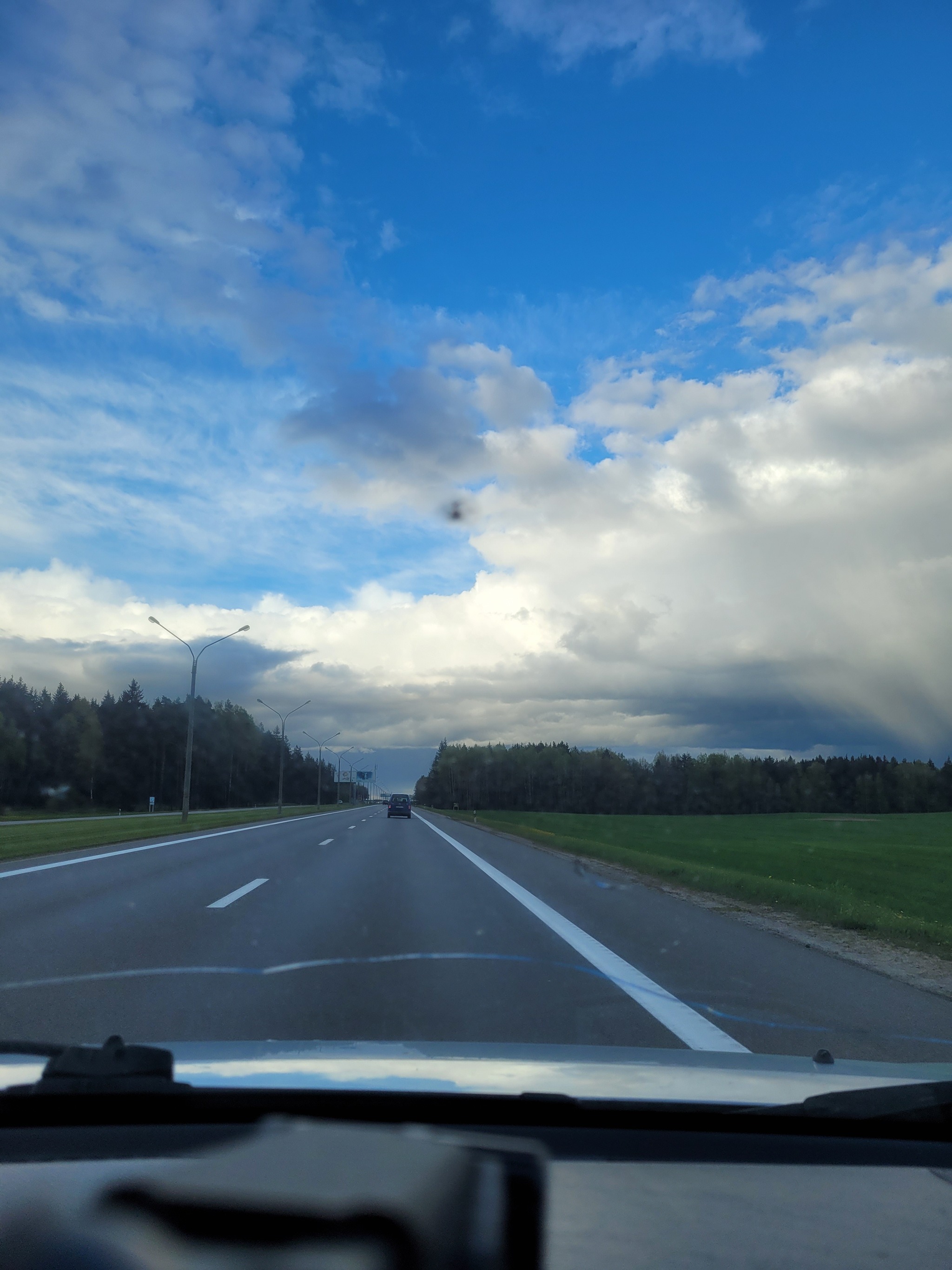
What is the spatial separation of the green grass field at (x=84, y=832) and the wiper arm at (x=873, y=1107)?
20.1 metres

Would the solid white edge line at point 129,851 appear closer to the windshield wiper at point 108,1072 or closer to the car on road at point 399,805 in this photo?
the windshield wiper at point 108,1072

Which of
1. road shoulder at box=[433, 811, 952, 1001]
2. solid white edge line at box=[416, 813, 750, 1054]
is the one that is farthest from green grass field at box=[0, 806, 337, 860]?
road shoulder at box=[433, 811, 952, 1001]

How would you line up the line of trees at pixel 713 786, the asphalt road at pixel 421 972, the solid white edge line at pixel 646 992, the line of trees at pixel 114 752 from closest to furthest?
the solid white edge line at pixel 646 992 < the asphalt road at pixel 421 972 < the line of trees at pixel 114 752 < the line of trees at pixel 713 786

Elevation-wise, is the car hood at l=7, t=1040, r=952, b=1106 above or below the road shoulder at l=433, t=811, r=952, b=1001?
above

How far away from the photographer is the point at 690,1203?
2.23 metres

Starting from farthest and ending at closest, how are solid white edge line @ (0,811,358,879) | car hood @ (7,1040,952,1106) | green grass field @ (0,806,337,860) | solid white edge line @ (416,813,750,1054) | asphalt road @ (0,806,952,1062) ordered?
green grass field @ (0,806,337,860) < solid white edge line @ (0,811,358,879) < asphalt road @ (0,806,952,1062) < solid white edge line @ (416,813,750,1054) < car hood @ (7,1040,952,1106)

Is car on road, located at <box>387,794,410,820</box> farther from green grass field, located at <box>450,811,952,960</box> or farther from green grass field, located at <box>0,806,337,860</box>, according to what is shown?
green grass field, located at <box>0,806,337,860</box>

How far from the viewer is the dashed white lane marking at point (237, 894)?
1198cm

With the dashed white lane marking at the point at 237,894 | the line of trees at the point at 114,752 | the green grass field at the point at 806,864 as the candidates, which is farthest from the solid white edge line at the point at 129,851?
the line of trees at the point at 114,752

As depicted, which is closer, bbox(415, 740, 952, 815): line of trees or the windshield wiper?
the windshield wiper

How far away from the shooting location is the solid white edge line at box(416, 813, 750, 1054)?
5.64 m

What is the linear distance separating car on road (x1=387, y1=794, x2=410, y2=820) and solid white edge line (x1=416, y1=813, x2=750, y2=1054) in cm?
5379

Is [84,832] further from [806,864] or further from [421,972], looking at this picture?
[421,972]

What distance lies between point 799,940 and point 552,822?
173ft
